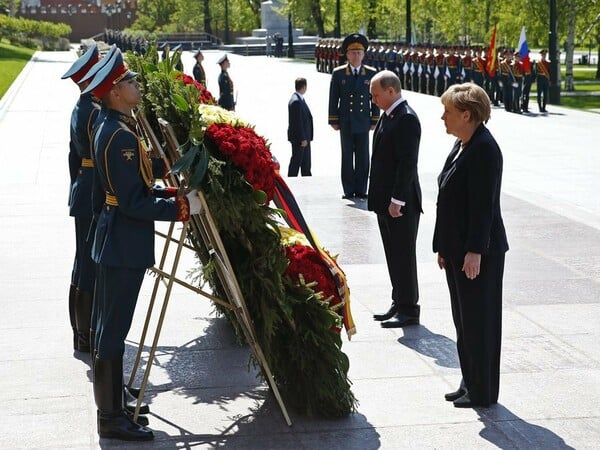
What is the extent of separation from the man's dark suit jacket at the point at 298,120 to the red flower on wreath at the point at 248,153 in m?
8.67

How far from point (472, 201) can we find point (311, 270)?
0.96 metres

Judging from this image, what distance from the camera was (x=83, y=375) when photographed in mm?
6758

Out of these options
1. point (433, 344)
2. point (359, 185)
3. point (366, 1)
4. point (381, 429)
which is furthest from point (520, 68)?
point (366, 1)

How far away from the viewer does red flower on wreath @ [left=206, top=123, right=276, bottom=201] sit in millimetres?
5648

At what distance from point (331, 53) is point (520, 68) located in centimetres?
1842

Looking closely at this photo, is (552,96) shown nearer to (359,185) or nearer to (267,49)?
(359,185)

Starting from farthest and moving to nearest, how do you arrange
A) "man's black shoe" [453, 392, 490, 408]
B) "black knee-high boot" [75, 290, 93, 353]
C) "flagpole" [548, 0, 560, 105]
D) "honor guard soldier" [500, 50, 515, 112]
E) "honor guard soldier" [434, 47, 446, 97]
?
"honor guard soldier" [434, 47, 446, 97]
"flagpole" [548, 0, 560, 105]
"honor guard soldier" [500, 50, 515, 112]
"black knee-high boot" [75, 290, 93, 353]
"man's black shoe" [453, 392, 490, 408]

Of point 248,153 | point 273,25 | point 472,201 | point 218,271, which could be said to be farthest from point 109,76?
point 273,25

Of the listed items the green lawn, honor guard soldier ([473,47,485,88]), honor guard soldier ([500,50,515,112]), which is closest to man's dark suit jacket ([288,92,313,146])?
honor guard soldier ([500,50,515,112])

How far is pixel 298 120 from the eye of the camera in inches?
571

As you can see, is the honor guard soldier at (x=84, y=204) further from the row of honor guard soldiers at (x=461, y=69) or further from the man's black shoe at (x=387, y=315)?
the row of honor guard soldiers at (x=461, y=69)

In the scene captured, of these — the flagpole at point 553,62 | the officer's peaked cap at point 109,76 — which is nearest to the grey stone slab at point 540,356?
the officer's peaked cap at point 109,76

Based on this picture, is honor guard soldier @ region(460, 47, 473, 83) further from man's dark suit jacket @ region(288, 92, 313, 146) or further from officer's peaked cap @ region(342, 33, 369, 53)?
officer's peaked cap @ region(342, 33, 369, 53)

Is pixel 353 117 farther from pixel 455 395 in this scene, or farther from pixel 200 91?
pixel 455 395
